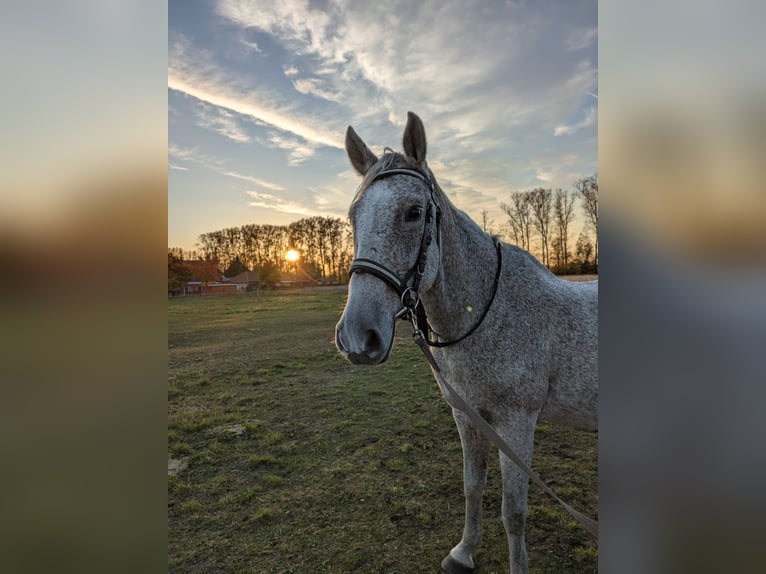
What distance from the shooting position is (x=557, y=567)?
299 cm

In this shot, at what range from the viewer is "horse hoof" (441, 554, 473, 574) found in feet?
9.70

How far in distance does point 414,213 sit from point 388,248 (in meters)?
0.27

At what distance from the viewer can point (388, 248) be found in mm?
1877

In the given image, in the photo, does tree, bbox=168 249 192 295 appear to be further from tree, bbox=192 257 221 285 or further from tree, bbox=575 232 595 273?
tree, bbox=575 232 595 273

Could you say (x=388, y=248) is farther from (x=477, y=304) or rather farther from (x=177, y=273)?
(x=177, y=273)

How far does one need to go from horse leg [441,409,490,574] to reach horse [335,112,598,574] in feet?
1.49

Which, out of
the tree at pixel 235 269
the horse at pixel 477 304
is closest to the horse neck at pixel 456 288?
the horse at pixel 477 304

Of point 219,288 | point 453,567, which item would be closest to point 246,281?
point 219,288

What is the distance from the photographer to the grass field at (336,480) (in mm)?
3172
